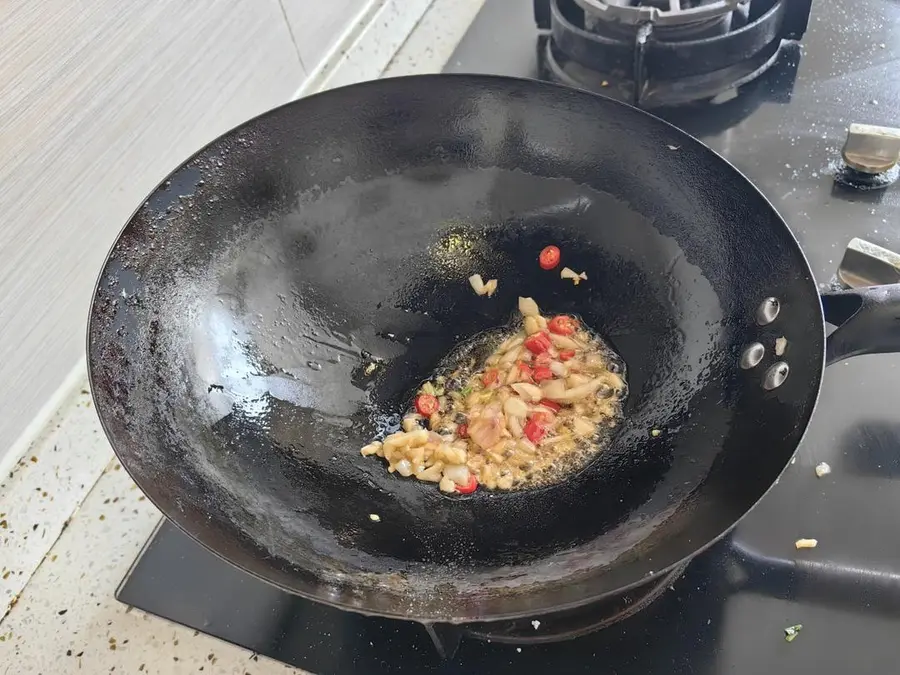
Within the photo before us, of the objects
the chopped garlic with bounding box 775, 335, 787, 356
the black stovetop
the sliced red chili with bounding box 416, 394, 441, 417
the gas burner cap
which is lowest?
the black stovetop

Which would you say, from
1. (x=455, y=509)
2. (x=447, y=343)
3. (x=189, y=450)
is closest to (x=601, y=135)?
(x=447, y=343)

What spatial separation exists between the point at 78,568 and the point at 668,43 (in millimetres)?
955

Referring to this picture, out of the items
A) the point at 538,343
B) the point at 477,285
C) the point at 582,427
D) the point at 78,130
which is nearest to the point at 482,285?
the point at 477,285

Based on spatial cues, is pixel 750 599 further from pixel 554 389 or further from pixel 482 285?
pixel 482 285

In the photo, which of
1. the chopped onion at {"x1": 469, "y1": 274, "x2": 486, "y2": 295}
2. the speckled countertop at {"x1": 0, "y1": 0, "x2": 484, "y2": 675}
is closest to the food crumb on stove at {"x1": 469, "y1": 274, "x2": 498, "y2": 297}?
the chopped onion at {"x1": 469, "y1": 274, "x2": 486, "y2": 295}

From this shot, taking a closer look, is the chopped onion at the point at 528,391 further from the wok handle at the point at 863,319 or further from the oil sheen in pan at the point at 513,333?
the wok handle at the point at 863,319

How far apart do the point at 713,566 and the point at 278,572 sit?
0.42 m

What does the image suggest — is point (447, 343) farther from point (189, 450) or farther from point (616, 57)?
point (616, 57)

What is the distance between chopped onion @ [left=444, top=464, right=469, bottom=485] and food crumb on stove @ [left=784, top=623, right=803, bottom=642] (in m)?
0.32

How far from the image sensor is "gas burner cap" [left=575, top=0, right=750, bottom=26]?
0.97 m

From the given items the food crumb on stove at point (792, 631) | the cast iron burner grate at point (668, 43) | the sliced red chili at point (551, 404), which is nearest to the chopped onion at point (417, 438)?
the sliced red chili at point (551, 404)

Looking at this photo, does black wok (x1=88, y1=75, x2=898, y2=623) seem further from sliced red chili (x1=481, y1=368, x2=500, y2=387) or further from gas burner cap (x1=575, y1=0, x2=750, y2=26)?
gas burner cap (x1=575, y1=0, x2=750, y2=26)

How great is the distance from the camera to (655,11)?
975 millimetres

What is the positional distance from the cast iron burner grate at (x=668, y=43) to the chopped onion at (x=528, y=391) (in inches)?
18.3
